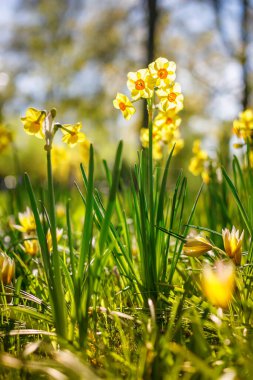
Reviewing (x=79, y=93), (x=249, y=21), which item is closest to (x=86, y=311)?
(x=249, y=21)

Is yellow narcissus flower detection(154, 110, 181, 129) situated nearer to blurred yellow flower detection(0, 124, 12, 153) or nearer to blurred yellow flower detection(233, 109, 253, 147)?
blurred yellow flower detection(233, 109, 253, 147)

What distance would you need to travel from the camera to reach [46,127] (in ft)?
3.67

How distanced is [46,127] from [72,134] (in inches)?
4.8

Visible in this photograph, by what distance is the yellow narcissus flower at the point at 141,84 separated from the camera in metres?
1.29

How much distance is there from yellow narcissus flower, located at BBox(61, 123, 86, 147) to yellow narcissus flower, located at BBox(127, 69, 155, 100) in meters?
0.22

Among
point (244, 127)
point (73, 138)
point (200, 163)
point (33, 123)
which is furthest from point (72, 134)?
point (200, 163)

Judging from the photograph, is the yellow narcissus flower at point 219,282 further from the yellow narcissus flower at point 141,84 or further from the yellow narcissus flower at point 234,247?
the yellow narcissus flower at point 141,84

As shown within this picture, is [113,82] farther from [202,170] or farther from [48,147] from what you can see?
[48,147]

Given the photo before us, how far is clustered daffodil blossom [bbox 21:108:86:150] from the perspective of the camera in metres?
1.10

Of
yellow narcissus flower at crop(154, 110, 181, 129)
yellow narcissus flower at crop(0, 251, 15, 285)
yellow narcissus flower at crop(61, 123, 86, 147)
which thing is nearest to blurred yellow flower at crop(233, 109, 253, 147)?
yellow narcissus flower at crop(154, 110, 181, 129)

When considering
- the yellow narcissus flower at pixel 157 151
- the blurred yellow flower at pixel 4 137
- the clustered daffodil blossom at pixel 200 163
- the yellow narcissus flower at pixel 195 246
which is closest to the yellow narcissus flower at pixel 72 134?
the yellow narcissus flower at pixel 195 246

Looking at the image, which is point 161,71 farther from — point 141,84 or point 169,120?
point 169,120

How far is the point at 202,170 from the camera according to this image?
2477 mm

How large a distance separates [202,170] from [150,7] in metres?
7.02
